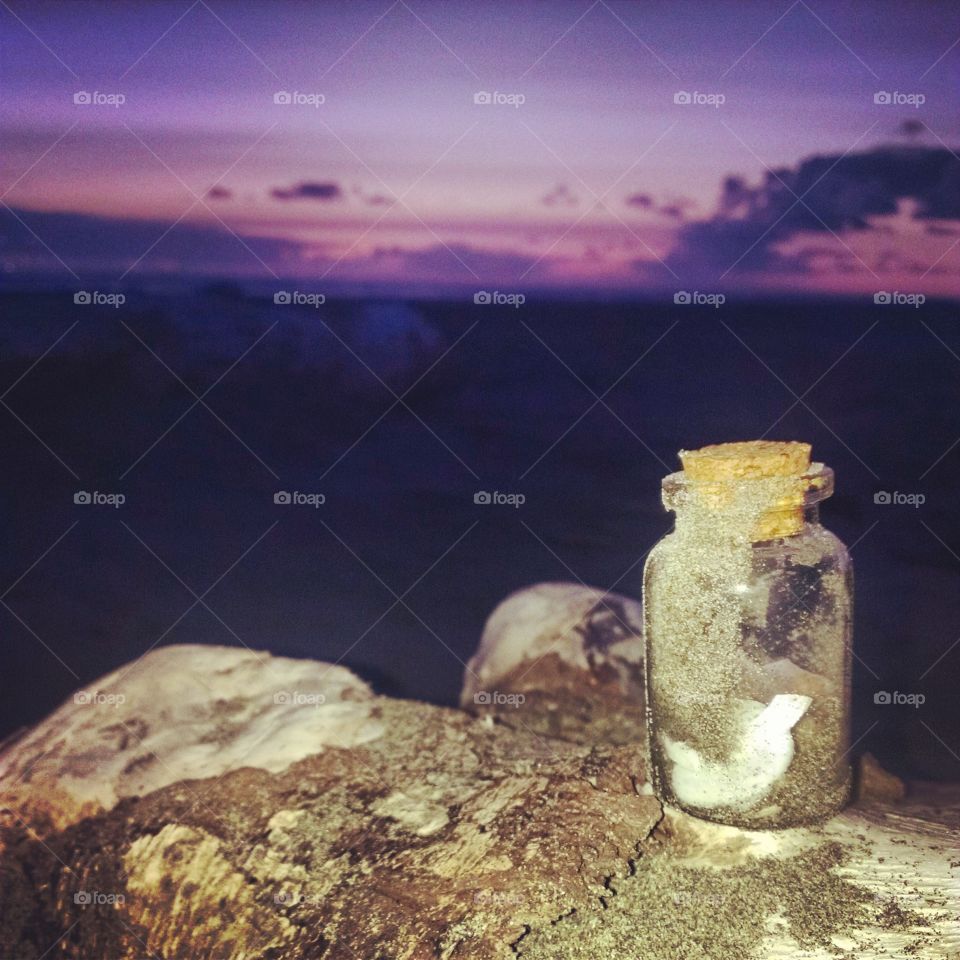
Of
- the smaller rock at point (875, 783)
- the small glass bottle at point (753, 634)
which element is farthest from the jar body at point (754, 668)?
the smaller rock at point (875, 783)

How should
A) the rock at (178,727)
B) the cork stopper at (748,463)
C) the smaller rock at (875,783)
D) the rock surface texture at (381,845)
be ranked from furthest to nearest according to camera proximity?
the rock at (178,727), the smaller rock at (875,783), the cork stopper at (748,463), the rock surface texture at (381,845)

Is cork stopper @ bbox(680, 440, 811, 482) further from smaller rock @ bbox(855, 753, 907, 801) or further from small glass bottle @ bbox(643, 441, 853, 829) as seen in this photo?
smaller rock @ bbox(855, 753, 907, 801)

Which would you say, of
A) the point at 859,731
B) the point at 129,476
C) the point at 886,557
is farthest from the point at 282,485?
the point at 859,731

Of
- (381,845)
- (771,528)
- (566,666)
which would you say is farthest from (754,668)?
(566,666)

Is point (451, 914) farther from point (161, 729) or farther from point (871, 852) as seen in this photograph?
point (161, 729)

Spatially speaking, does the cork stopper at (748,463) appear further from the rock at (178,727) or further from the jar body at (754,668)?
the rock at (178,727)

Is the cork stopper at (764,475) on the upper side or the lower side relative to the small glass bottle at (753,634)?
upper

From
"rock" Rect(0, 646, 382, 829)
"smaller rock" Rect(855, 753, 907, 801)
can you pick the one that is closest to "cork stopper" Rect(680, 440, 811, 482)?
"smaller rock" Rect(855, 753, 907, 801)
